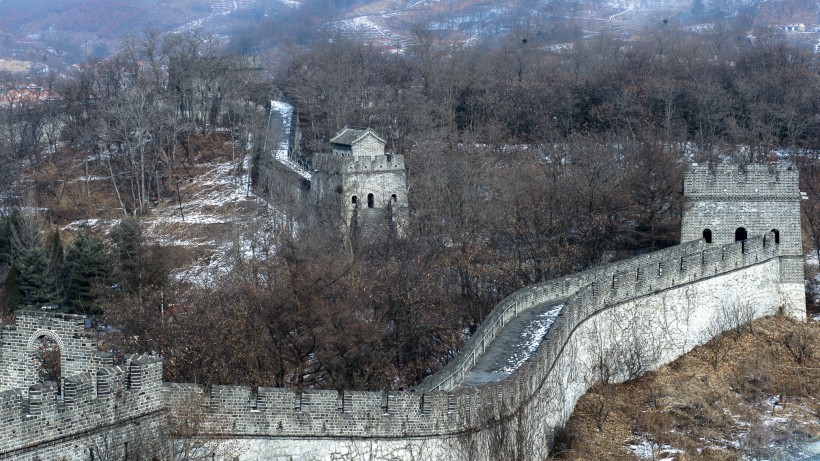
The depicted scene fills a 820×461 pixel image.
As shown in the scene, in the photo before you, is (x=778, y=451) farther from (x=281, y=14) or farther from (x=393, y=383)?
(x=281, y=14)

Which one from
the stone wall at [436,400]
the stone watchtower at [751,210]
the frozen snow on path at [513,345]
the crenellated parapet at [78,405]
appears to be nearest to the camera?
the crenellated parapet at [78,405]

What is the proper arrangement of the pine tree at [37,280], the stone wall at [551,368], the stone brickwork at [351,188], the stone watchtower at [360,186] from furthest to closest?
the stone watchtower at [360,186] < the stone brickwork at [351,188] < the pine tree at [37,280] < the stone wall at [551,368]

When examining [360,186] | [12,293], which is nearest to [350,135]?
[360,186]

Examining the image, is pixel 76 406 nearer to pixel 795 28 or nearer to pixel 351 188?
pixel 351 188

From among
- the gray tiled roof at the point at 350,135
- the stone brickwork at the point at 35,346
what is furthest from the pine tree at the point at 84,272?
the stone brickwork at the point at 35,346

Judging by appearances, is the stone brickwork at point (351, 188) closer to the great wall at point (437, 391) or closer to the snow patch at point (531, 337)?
the great wall at point (437, 391)

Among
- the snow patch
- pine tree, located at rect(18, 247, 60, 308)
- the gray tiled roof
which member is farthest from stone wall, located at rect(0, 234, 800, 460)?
the gray tiled roof

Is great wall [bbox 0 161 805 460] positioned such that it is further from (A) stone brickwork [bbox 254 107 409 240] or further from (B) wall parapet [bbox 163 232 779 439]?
(A) stone brickwork [bbox 254 107 409 240]
